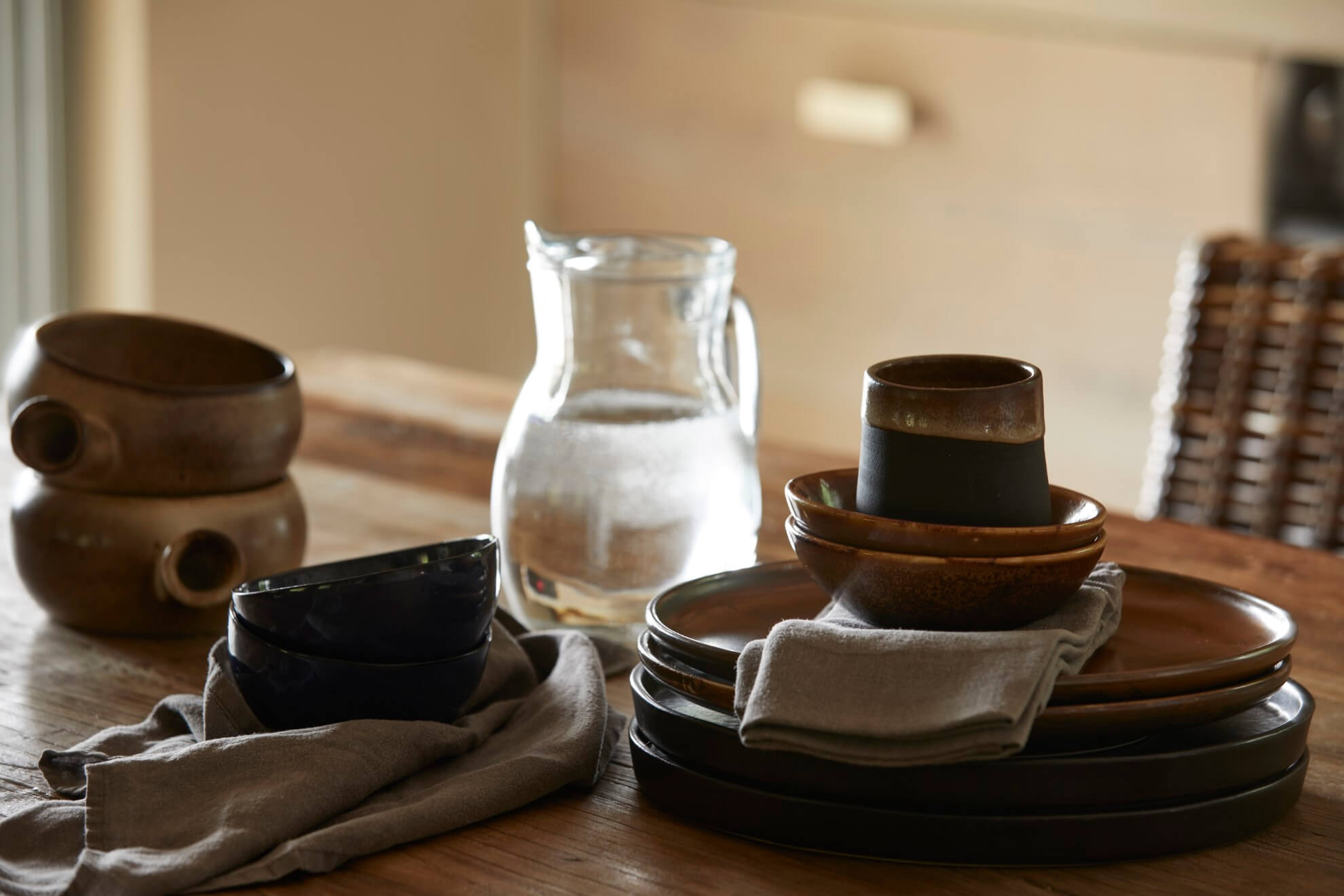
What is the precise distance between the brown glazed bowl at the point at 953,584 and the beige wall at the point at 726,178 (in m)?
1.86

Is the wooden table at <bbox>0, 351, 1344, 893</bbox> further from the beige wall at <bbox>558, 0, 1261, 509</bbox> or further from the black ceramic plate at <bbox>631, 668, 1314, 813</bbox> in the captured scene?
the beige wall at <bbox>558, 0, 1261, 509</bbox>

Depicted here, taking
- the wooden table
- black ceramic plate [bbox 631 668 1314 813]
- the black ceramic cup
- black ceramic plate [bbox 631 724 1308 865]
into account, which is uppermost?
the black ceramic cup

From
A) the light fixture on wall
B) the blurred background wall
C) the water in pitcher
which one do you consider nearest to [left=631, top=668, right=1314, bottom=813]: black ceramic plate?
the water in pitcher

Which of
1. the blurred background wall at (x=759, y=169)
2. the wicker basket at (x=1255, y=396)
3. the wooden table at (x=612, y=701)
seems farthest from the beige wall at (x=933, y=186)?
→ the wooden table at (x=612, y=701)

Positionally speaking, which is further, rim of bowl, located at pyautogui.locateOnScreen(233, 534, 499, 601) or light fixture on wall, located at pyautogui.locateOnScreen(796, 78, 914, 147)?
light fixture on wall, located at pyautogui.locateOnScreen(796, 78, 914, 147)

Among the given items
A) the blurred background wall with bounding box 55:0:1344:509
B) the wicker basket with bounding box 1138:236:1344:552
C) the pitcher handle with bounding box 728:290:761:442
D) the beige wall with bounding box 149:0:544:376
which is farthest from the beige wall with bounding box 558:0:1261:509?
the pitcher handle with bounding box 728:290:761:442

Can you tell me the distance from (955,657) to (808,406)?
2348 millimetres

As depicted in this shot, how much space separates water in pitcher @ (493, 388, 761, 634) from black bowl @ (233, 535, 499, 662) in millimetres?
171

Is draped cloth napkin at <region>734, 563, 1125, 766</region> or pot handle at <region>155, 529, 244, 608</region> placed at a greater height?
draped cloth napkin at <region>734, 563, 1125, 766</region>

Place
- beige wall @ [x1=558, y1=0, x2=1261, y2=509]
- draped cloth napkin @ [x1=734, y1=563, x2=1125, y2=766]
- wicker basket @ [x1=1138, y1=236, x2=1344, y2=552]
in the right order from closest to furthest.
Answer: draped cloth napkin @ [x1=734, y1=563, x2=1125, y2=766] < wicker basket @ [x1=1138, y1=236, x2=1344, y2=552] < beige wall @ [x1=558, y1=0, x2=1261, y2=509]

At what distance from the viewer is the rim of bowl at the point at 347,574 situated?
2.00 ft

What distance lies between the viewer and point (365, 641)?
2.04ft

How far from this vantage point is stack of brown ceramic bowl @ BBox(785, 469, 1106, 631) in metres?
0.58

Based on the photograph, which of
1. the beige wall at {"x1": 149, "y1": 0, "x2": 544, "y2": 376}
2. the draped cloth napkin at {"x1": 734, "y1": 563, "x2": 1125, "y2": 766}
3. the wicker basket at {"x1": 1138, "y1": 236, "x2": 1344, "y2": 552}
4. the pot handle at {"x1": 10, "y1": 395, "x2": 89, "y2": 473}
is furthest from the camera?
the beige wall at {"x1": 149, "y1": 0, "x2": 544, "y2": 376}
